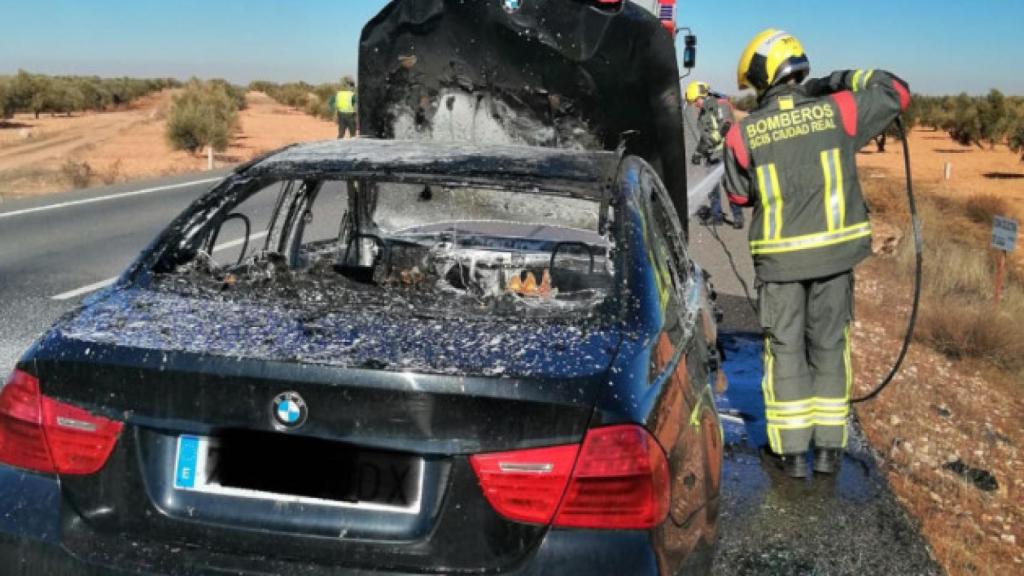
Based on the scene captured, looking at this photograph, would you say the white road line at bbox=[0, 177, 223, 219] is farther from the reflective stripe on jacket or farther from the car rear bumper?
the car rear bumper

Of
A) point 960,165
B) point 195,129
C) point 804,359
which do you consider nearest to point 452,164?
Answer: point 804,359

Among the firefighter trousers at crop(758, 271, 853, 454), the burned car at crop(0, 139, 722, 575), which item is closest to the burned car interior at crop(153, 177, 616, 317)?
the burned car at crop(0, 139, 722, 575)

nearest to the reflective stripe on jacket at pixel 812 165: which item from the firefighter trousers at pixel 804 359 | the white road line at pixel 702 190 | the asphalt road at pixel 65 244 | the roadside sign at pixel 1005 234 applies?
the firefighter trousers at pixel 804 359

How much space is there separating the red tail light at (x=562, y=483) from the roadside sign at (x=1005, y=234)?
7.77 meters

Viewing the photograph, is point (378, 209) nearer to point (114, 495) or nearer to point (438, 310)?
point (438, 310)

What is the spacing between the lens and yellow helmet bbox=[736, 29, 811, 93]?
4434mm

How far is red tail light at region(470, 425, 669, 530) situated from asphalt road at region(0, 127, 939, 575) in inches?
68.9

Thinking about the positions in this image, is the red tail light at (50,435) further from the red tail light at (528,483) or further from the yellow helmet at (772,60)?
the yellow helmet at (772,60)

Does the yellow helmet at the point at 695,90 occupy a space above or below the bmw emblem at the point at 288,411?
above

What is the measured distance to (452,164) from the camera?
3.19m

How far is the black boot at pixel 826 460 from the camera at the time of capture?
4637 mm

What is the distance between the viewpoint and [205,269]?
305 cm

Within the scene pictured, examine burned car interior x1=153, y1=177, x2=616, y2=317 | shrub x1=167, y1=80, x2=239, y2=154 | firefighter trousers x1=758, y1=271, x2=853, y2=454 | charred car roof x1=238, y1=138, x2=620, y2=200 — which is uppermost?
shrub x1=167, y1=80, x2=239, y2=154

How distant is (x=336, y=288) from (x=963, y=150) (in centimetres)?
4764
